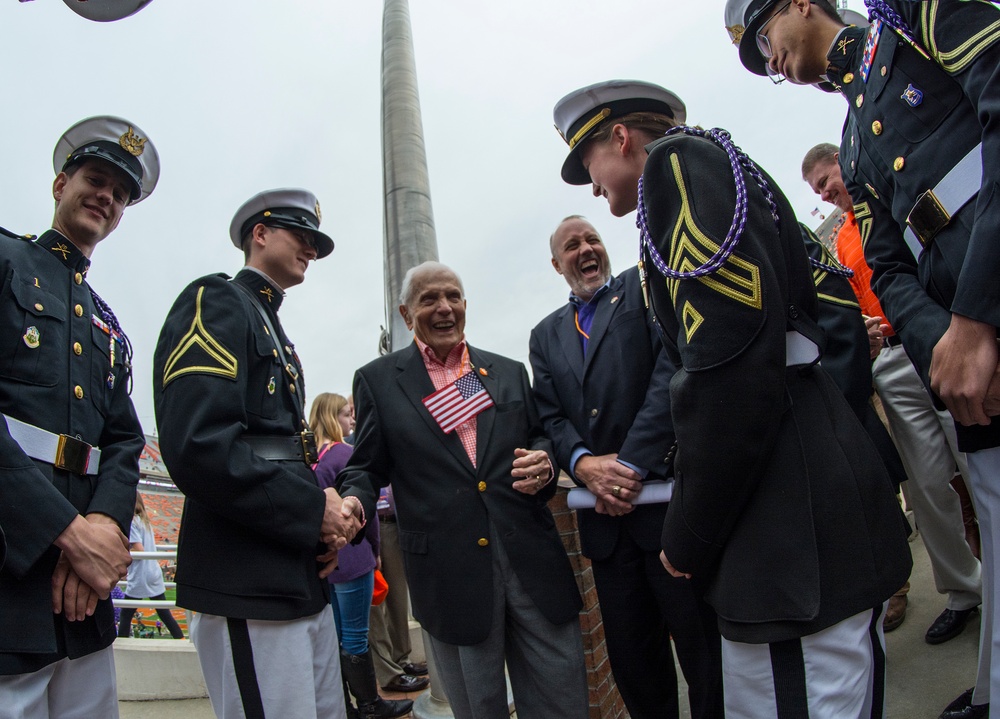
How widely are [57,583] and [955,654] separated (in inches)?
133

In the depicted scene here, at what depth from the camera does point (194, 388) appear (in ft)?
6.04

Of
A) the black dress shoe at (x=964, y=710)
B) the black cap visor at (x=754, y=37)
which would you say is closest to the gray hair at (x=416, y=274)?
the black cap visor at (x=754, y=37)

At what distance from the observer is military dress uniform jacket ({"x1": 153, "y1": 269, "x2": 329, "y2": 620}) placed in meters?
1.77

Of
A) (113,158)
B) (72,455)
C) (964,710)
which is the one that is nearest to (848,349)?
(964,710)

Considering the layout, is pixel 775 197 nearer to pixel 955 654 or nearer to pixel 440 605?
pixel 440 605

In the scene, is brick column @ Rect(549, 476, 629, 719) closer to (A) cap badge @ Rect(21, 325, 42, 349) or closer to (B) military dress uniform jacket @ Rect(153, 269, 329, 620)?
(B) military dress uniform jacket @ Rect(153, 269, 329, 620)

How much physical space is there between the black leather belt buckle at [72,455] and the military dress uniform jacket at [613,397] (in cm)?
163

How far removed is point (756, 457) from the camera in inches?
44.6

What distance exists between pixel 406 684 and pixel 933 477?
3719 millimetres

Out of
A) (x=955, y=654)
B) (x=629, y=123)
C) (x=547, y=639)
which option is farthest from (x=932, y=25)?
(x=955, y=654)

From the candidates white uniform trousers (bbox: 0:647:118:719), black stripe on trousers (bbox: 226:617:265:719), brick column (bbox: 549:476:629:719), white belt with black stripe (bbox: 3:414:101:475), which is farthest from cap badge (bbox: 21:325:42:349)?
brick column (bbox: 549:476:629:719)

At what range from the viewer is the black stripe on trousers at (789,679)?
1.08 meters

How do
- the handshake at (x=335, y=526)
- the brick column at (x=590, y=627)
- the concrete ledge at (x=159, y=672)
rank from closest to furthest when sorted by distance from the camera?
the handshake at (x=335, y=526)
the brick column at (x=590, y=627)
the concrete ledge at (x=159, y=672)

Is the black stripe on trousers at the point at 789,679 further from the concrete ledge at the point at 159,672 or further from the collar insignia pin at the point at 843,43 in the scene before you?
the concrete ledge at the point at 159,672
